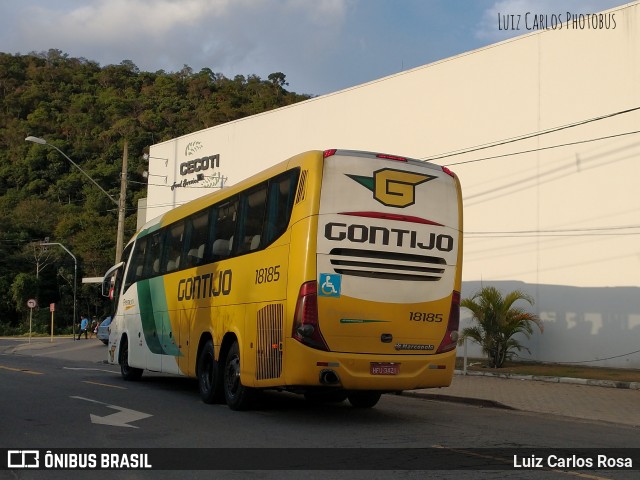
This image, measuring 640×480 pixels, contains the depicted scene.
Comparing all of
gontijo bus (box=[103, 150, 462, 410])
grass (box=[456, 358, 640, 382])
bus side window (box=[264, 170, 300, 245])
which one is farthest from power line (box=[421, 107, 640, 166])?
bus side window (box=[264, 170, 300, 245])

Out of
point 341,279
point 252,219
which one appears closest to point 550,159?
point 252,219

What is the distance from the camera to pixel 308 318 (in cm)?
1050

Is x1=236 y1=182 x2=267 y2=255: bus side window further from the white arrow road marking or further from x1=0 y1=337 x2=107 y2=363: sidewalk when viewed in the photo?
x1=0 y1=337 x2=107 y2=363: sidewalk

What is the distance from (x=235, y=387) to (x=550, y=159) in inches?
616

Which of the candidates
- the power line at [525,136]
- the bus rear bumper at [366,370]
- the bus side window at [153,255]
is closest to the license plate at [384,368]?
the bus rear bumper at [366,370]

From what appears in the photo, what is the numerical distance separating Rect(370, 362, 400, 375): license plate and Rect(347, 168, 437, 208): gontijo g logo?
2.32 meters

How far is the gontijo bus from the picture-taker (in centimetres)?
1062

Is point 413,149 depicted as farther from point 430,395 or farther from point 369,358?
point 369,358

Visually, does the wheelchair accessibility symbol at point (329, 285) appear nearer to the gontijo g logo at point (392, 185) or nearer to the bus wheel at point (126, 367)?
the gontijo g logo at point (392, 185)

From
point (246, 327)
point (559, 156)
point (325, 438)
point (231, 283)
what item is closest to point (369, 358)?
point (325, 438)

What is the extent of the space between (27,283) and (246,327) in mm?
62304

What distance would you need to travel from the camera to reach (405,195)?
11.3 metres

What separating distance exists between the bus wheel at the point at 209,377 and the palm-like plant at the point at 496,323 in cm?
1003

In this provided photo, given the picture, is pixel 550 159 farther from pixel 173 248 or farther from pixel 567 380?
pixel 173 248
